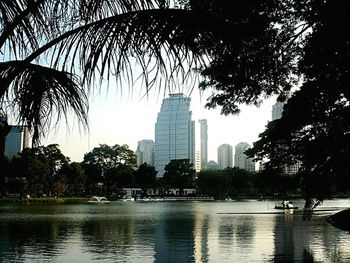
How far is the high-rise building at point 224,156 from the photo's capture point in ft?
512

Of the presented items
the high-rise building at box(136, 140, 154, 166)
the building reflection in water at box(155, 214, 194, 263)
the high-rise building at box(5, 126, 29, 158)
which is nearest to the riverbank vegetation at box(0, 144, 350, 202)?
the high-rise building at box(136, 140, 154, 166)

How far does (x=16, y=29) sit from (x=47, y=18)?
0.88ft

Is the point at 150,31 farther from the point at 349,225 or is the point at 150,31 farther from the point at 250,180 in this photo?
the point at 250,180

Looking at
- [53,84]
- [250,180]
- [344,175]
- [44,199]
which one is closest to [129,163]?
[250,180]

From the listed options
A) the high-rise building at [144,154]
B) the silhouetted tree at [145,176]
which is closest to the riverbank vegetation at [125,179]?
the silhouetted tree at [145,176]

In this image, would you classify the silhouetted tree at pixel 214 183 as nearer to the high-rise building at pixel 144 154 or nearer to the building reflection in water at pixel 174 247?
the high-rise building at pixel 144 154

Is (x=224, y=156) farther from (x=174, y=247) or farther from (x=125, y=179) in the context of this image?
(x=174, y=247)

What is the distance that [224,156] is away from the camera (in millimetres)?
158125

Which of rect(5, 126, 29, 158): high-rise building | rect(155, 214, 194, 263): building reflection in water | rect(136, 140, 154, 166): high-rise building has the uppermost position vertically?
rect(136, 140, 154, 166): high-rise building

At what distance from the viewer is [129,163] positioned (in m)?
101

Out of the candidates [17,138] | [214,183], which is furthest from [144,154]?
[17,138]

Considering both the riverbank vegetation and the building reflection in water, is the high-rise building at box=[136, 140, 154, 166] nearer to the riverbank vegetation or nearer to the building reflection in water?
the riverbank vegetation

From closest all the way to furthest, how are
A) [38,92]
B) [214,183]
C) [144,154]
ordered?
1. [38,92]
2. [214,183]
3. [144,154]

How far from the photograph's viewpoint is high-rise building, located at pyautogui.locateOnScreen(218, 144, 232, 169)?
15600 cm
